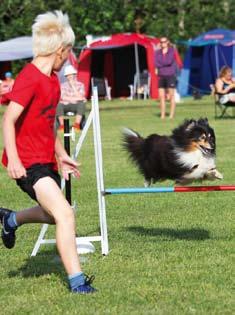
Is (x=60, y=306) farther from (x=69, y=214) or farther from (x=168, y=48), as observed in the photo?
(x=168, y=48)

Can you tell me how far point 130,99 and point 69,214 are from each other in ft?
96.4

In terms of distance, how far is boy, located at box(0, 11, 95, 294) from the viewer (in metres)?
5.41

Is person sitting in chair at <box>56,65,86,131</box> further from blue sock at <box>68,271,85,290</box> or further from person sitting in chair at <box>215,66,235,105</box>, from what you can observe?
blue sock at <box>68,271,85,290</box>

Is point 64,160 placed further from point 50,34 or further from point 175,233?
point 175,233

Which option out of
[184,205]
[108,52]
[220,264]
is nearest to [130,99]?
[108,52]

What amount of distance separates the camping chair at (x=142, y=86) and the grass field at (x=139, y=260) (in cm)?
2254

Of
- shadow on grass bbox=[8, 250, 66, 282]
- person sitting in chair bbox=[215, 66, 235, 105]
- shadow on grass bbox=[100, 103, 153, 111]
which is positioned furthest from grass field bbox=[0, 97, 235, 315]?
shadow on grass bbox=[100, 103, 153, 111]

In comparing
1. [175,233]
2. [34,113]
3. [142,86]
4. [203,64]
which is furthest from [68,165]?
[203,64]

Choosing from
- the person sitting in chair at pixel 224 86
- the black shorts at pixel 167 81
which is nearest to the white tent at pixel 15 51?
the black shorts at pixel 167 81

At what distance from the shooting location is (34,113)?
5520 millimetres

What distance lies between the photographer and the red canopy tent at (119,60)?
108 feet

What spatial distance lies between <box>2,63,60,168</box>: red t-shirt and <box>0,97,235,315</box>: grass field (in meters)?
0.93

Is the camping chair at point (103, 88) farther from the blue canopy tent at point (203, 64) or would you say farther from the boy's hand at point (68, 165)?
the boy's hand at point (68, 165)

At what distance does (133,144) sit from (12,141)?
290 cm
